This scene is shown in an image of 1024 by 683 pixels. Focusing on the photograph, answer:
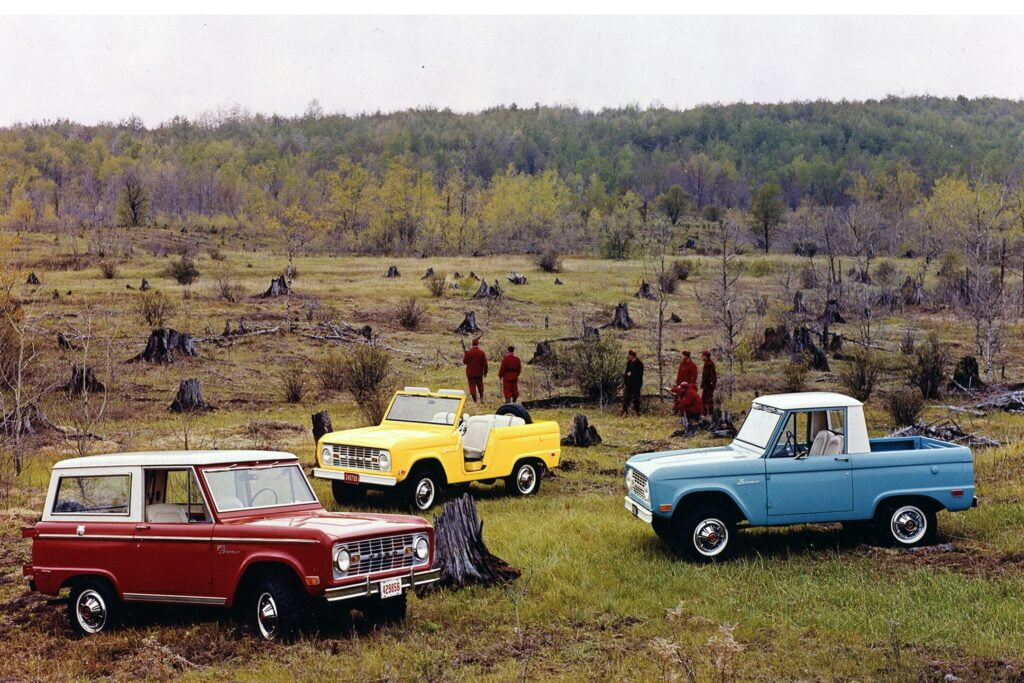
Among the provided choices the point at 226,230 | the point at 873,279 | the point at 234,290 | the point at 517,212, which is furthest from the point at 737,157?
the point at 234,290

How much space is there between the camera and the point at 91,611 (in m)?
8.80

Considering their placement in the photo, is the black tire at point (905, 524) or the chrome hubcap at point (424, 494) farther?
the chrome hubcap at point (424, 494)

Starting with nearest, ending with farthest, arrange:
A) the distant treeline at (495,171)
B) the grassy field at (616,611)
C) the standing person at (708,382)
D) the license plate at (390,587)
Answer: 1. the grassy field at (616,611)
2. the license plate at (390,587)
3. the standing person at (708,382)
4. the distant treeline at (495,171)

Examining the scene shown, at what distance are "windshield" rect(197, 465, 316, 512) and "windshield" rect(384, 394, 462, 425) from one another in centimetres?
571

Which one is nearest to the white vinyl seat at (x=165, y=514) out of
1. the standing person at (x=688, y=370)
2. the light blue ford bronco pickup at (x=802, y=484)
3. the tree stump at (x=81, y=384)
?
the light blue ford bronco pickup at (x=802, y=484)

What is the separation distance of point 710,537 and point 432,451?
4772 mm

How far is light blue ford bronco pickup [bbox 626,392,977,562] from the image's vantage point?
10773 mm

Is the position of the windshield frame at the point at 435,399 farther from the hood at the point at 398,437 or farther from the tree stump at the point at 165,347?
the tree stump at the point at 165,347

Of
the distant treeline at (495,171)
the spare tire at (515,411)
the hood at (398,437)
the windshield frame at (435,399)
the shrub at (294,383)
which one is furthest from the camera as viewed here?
the distant treeline at (495,171)

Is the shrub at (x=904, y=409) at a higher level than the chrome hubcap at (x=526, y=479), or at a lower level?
higher

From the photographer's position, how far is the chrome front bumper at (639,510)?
35.9ft

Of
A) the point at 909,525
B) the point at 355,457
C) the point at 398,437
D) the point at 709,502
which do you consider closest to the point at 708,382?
the point at 398,437

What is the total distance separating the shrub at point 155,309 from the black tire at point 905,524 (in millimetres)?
31039

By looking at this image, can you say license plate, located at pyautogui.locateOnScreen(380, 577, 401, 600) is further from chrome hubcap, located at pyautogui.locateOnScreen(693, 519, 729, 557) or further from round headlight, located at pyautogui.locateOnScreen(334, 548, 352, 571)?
chrome hubcap, located at pyautogui.locateOnScreen(693, 519, 729, 557)
